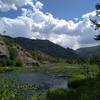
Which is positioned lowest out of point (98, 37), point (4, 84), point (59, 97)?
point (59, 97)

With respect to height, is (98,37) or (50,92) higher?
(98,37)

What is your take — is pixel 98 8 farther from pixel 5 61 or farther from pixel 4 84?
pixel 5 61

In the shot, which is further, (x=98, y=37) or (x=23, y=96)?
(x=98, y=37)

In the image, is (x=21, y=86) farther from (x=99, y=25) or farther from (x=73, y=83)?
(x=99, y=25)

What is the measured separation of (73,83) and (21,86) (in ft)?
115

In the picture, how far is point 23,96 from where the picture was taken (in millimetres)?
10328

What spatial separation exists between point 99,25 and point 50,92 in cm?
3117

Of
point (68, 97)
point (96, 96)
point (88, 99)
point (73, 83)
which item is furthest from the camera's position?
point (73, 83)

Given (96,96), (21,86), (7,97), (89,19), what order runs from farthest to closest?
(89,19) → (96,96) → (21,86) → (7,97)

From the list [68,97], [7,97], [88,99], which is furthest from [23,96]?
[68,97]

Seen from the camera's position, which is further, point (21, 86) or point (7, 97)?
point (21, 86)

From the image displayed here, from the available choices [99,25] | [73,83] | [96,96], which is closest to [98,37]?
[99,25]

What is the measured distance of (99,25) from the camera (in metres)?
57.4

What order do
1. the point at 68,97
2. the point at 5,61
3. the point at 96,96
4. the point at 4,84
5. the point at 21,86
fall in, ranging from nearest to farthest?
the point at 4,84 < the point at 21,86 < the point at 96,96 < the point at 68,97 < the point at 5,61
